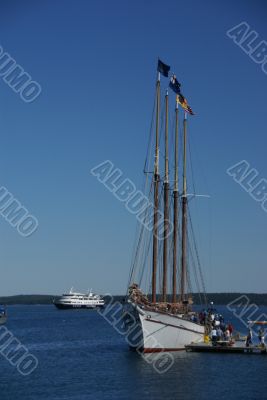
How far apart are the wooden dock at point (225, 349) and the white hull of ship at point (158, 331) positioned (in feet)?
3.53

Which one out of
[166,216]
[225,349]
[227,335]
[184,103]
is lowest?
[225,349]

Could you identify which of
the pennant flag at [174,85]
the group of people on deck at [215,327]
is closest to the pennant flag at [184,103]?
the pennant flag at [174,85]

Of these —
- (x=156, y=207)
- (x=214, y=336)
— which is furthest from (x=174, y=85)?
(x=214, y=336)

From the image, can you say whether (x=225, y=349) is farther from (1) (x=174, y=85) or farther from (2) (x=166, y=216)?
(1) (x=174, y=85)

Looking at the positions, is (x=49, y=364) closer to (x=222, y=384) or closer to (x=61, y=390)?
(x=61, y=390)

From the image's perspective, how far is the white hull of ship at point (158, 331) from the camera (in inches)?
2105

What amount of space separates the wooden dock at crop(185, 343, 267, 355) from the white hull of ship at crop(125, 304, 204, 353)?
3.53ft

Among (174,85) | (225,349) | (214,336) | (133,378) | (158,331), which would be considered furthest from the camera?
(174,85)

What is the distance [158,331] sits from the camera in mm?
54125

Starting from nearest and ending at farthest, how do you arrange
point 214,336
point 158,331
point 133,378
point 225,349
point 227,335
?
1. point 133,378
2. point 158,331
3. point 225,349
4. point 214,336
5. point 227,335

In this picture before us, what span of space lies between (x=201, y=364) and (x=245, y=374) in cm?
493

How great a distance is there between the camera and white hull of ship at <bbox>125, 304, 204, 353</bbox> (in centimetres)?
5347

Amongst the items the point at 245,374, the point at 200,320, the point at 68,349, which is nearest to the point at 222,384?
the point at 245,374

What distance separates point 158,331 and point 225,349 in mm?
6362
